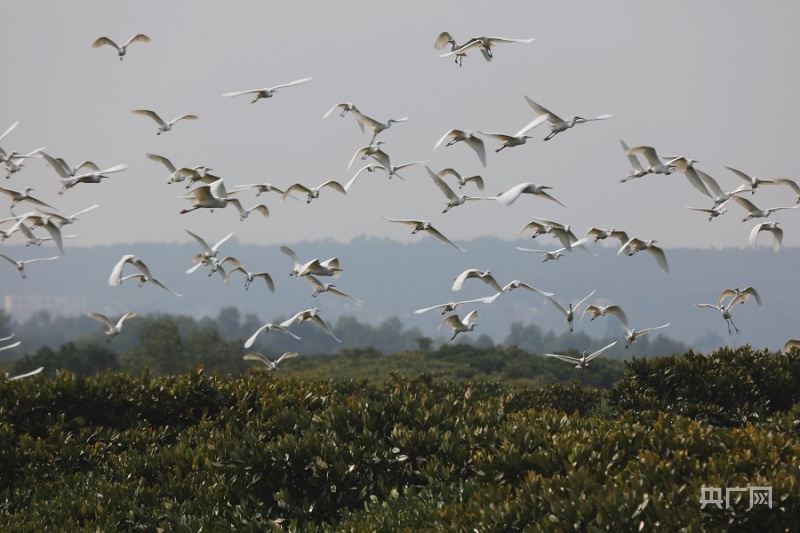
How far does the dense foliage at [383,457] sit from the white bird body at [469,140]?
575 cm

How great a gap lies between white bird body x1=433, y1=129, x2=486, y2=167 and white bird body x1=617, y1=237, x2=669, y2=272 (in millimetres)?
3507

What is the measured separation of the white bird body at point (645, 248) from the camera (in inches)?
731

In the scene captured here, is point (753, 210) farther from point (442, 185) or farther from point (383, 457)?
point (383, 457)

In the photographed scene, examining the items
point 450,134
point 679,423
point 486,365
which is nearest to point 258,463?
point 679,423

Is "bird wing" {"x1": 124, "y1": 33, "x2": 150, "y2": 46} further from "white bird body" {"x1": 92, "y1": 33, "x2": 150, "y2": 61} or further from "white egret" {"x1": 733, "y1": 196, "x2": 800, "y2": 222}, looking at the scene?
"white egret" {"x1": 733, "y1": 196, "x2": 800, "y2": 222}

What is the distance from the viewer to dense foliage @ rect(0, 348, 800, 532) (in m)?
8.70

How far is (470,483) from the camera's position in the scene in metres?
10.2

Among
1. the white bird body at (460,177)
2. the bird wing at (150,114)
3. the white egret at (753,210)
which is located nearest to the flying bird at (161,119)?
the bird wing at (150,114)

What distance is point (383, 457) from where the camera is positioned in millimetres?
11469

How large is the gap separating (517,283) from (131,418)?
320 inches

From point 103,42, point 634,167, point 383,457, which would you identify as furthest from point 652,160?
point 103,42

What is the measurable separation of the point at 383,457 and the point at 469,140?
31.3ft

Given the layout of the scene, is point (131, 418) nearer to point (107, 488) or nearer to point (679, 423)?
point (107, 488)

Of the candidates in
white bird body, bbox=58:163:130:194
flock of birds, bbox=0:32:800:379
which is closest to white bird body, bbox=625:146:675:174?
flock of birds, bbox=0:32:800:379
